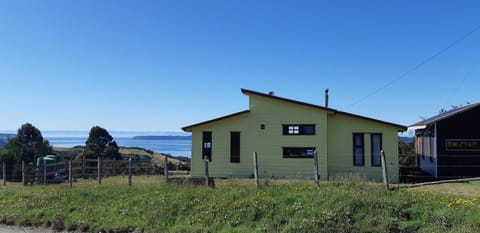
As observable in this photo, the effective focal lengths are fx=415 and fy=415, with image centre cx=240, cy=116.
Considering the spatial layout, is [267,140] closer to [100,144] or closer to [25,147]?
[100,144]

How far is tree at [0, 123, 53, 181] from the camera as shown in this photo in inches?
1487

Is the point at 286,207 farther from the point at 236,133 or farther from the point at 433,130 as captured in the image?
the point at 433,130

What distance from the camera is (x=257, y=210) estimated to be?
8938mm

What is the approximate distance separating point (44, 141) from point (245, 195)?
42.0 metres

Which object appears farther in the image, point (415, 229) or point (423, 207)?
point (423, 207)

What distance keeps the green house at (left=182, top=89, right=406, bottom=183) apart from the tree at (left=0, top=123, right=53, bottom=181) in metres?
23.5

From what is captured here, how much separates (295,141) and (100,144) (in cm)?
2940

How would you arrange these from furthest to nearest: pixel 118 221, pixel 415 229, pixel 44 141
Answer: pixel 44 141
pixel 118 221
pixel 415 229

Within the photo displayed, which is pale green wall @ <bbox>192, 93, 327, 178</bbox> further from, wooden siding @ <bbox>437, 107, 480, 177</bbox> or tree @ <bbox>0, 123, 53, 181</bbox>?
tree @ <bbox>0, 123, 53, 181</bbox>

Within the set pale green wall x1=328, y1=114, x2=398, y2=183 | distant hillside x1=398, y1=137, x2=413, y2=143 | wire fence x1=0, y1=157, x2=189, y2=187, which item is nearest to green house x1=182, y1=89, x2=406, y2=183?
pale green wall x1=328, y1=114, x2=398, y2=183

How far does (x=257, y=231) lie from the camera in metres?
8.05

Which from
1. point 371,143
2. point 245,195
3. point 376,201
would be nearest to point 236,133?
point 371,143

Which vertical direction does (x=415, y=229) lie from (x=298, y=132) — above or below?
below

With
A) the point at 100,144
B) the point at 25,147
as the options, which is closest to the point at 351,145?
the point at 100,144
